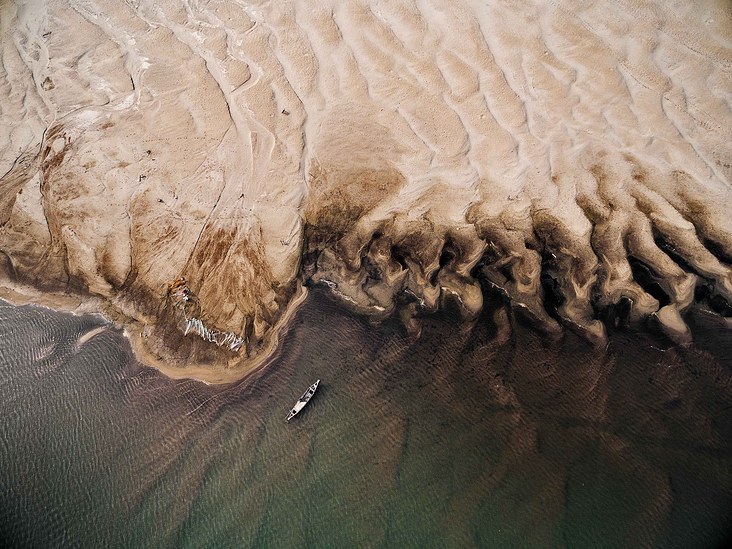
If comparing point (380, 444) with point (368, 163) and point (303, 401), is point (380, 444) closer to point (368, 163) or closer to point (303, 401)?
point (303, 401)

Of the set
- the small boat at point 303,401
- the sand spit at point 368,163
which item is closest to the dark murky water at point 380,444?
the small boat at point 303,401

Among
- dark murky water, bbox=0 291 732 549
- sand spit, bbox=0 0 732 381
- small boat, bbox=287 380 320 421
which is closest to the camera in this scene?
dark murky water, bbox=0 291 732 549

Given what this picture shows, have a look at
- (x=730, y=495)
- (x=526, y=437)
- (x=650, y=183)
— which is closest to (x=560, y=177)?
(x=650, y=183)

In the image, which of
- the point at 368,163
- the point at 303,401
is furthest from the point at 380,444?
the point at 368,163

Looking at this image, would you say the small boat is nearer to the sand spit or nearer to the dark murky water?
the dark murky water

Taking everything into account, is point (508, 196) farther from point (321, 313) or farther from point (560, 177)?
point (321, 313)

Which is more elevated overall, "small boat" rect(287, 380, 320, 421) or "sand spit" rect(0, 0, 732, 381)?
"sand spit" rect(0, 0, 732, 381)

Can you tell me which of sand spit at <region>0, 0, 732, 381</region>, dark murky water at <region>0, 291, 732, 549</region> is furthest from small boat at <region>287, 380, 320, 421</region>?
sand spit at <region>0, 0, 732, 381</region>
